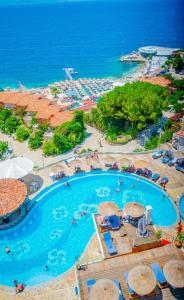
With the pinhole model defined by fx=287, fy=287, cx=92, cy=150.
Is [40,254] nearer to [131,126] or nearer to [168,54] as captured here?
[131,126]

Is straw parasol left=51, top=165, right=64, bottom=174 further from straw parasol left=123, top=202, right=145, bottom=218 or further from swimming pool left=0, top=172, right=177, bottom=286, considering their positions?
straw parasol left=123, top=202, right=145, bottom=218

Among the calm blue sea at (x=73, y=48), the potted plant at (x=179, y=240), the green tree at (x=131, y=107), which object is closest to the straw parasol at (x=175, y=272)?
the potted plant at (x=179, y=240)

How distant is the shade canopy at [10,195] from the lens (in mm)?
24344

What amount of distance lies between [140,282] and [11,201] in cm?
1297

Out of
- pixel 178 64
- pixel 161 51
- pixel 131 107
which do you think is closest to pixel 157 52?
pixel 161 51

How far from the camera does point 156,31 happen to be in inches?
5738

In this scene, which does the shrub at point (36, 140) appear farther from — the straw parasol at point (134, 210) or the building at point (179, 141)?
the straw parasol at point (134, 210)

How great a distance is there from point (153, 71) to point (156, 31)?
301 feet

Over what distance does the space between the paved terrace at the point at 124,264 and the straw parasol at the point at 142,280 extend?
1.06m

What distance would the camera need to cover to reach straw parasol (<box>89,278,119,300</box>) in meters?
16.7

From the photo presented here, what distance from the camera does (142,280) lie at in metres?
17.4

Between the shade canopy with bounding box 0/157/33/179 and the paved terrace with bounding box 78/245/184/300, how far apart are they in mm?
12073

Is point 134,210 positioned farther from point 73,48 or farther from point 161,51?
point 73,48

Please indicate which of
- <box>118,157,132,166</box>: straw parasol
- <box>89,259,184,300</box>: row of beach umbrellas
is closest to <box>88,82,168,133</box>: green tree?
<box>118,157,132,166</box>: straw parasol
